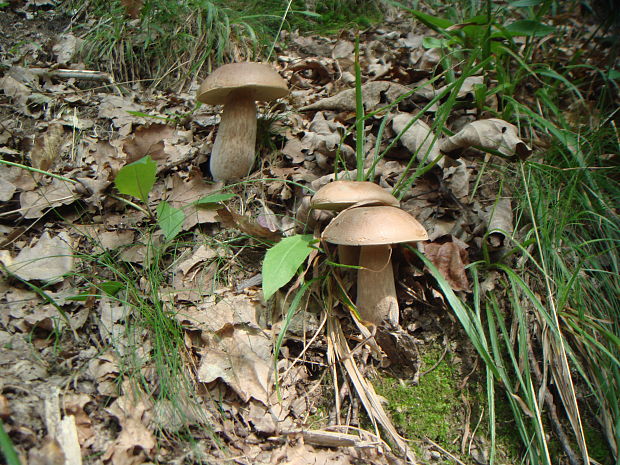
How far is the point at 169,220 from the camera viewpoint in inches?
83.6

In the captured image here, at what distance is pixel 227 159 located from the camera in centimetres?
268

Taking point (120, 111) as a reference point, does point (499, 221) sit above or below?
below

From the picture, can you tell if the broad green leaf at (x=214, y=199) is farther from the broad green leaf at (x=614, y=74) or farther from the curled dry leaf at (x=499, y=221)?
the broad green leaf at (x=614, y=74)

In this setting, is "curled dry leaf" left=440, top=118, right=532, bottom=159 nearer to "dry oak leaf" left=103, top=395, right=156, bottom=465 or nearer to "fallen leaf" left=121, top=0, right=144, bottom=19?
"dry oak leaf" left=103, top=395, right=156, bottom=465

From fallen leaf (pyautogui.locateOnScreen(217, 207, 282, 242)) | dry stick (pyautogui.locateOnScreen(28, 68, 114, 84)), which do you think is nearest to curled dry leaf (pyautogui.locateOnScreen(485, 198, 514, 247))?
fallen leaf (pyautogui.locateOnScreen(217, 207, 282, 242))

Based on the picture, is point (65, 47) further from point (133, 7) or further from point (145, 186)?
point (145, 186)

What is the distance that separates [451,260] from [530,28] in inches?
72.6

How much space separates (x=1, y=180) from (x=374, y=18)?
4206 mm

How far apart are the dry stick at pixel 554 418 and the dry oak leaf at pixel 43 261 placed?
2203 mm

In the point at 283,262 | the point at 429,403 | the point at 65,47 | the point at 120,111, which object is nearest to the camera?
the point at 429,403

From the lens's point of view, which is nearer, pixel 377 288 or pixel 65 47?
pixel 377 288

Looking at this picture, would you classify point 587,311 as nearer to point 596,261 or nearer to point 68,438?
point 596,261

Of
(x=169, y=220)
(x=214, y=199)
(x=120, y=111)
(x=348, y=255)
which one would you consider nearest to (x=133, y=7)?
(x=120, y=111)

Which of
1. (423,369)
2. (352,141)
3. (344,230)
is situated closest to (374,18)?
(352,141)
